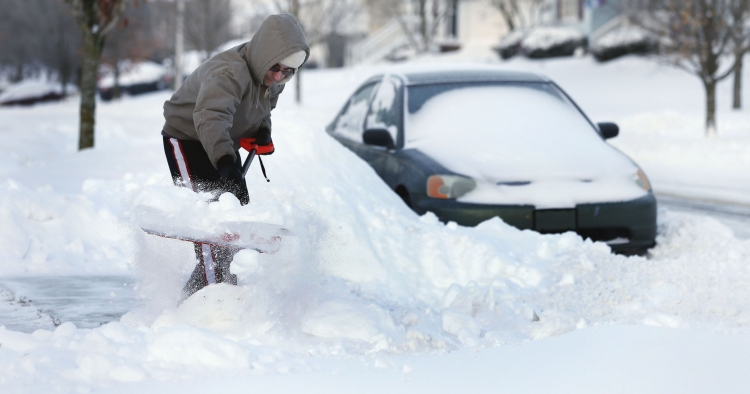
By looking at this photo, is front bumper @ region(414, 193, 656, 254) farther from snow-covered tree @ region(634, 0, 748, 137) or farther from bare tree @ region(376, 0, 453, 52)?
bare tree @ region(376, 0, 453, 52)

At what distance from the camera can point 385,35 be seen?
140ft

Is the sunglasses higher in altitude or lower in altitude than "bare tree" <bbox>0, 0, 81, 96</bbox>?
higher

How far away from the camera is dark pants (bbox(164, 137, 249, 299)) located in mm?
3842

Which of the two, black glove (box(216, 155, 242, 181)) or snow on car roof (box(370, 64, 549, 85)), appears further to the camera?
snow on car roof (box(370, 64, 549, 85))

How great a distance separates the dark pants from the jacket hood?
537 millimetres

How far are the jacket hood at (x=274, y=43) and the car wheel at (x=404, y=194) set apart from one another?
2.23 m

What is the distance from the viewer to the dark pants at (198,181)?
3.84m

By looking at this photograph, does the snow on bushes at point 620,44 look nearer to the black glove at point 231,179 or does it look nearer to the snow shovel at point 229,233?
the black glove at point 231,179

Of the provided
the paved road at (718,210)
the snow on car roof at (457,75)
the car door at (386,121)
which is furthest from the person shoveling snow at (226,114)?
the paved road at (718,210)

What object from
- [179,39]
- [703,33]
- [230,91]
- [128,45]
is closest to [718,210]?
[230,91]

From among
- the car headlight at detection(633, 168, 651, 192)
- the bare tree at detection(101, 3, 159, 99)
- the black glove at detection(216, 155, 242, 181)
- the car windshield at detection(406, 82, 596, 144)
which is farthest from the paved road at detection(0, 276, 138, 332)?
the bare tree at detection(101, 3, 159, 99)

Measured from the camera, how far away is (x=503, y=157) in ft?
18.4

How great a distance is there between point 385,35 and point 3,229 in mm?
38621

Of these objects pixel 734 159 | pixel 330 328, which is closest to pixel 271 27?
pixel 330 328
